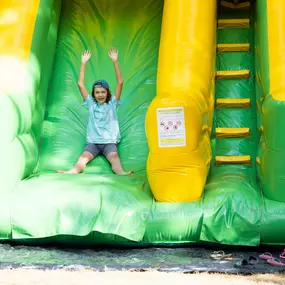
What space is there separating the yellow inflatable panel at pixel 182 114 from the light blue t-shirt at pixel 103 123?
0.65 metres

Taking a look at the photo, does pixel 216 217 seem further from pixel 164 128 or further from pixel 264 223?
pixel 164 128

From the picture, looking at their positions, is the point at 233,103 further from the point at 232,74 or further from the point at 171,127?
the point at 171,127

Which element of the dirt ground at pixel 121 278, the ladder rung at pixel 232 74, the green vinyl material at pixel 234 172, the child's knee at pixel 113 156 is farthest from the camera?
the ladder rung at pixel 232 74

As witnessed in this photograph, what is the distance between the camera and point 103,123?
482 centimetres

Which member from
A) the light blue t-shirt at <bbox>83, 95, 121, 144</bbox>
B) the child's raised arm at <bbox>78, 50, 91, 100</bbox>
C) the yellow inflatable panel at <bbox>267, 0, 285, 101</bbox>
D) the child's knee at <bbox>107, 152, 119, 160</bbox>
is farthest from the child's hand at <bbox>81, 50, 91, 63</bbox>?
the yellow inflatable panel at <bbox>267, 0, 285, 101</bbox>

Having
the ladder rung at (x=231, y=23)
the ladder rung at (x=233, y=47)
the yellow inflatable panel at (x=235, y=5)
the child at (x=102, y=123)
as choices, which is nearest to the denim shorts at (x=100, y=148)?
the child at (x=102, y=123)

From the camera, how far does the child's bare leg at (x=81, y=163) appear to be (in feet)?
14.9

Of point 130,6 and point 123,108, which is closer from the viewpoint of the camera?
point 123,108

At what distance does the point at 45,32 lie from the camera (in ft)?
16.1

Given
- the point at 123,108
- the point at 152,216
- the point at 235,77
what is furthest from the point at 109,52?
the point at 152,216

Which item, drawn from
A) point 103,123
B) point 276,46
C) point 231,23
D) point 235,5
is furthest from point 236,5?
point 103,123

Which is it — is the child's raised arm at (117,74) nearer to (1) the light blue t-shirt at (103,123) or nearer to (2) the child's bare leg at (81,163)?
(1) the light blue t-shirt at (103,123)

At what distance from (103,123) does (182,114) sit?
106cm

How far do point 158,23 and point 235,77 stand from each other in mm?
968
